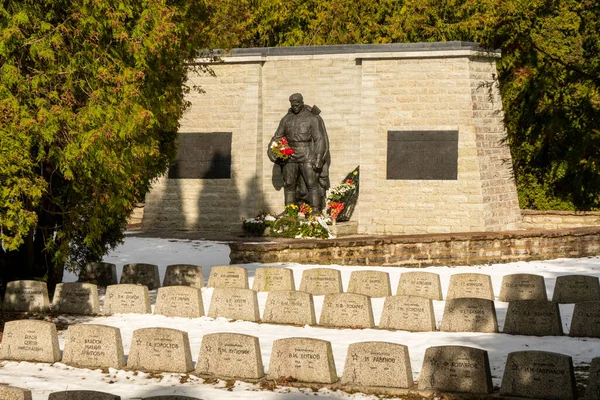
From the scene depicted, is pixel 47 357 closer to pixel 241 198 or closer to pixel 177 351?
pixel 177 351

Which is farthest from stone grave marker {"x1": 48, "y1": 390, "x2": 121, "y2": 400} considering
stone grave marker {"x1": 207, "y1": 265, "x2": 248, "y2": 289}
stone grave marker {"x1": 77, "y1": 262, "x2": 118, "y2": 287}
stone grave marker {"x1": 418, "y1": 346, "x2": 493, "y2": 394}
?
stone grave marker {"x1": 77, "y1": 262, "x2": 118, "y2": 287}

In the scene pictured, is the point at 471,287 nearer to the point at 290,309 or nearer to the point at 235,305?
the point at 290,309

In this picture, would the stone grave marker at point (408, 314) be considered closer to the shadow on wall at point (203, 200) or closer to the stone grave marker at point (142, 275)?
the stone grave marker at point (142, 275)

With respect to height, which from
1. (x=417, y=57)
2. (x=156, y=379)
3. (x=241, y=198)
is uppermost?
(x=417, y=57)

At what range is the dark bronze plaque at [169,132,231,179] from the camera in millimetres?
28203

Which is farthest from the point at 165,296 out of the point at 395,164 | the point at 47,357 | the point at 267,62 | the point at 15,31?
the point at 267,62

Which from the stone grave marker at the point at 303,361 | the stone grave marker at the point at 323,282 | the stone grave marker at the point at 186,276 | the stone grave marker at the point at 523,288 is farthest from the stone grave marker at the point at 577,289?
the stone grave marker at the point at 303,361

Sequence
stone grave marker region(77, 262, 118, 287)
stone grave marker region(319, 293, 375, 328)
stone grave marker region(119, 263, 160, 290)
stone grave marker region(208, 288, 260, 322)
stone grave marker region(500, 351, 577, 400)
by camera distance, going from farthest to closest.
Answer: stone grave marker region(77, 262, 118, 287)
stone grave marker region(119, 263, 160, 290)
stone grave marker region(208, 288, 260, 322)
stone grave marker region(319, 293, 375, 328)
stone grave marker region(500, 351, 577, 400)

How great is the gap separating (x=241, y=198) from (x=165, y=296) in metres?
11.4

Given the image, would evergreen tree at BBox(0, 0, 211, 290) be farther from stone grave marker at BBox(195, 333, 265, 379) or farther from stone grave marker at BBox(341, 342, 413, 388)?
stone grave marker at BBox(341, 342, 413, 388)

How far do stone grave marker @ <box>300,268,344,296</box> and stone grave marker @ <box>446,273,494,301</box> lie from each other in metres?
1.75

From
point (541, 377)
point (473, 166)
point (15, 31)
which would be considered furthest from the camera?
point (473, 166)

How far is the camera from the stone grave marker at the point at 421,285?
17.8 meters

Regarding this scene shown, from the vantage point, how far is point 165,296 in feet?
54.4
